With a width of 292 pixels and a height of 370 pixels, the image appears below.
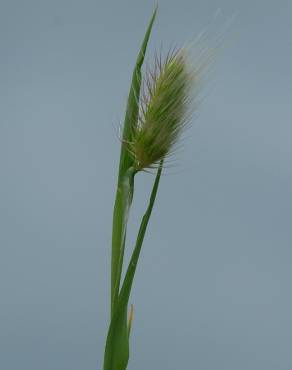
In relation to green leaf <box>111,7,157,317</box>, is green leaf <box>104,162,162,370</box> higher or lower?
lower

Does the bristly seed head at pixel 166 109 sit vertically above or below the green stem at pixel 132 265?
above

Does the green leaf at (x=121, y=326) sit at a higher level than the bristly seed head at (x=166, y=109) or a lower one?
lower

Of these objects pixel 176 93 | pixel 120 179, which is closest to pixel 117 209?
pixel 120 179

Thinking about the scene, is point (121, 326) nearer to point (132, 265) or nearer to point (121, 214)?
point (132, 265)
